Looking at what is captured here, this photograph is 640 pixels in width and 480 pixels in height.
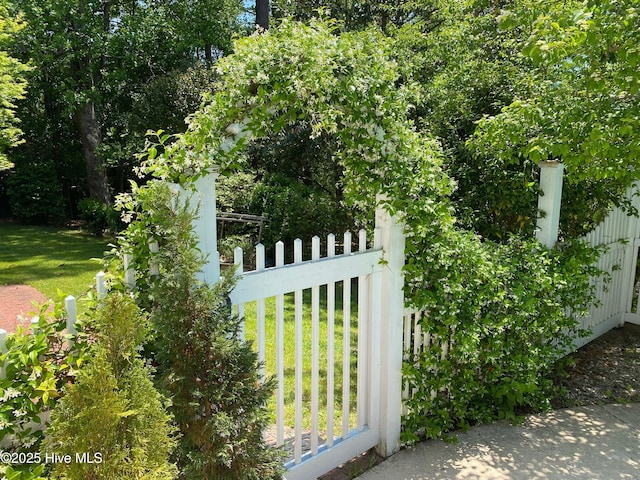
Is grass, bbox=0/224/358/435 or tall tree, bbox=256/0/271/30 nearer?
grass, bbox=0/224/358/435

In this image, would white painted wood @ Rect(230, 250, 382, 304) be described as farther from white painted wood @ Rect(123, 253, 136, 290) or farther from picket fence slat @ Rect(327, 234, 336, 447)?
white painted wood @ Rect(123, 253, 136, 290)

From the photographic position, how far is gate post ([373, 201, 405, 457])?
319 cm

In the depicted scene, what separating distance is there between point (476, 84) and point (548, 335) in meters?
2.55

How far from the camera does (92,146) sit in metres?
14.5

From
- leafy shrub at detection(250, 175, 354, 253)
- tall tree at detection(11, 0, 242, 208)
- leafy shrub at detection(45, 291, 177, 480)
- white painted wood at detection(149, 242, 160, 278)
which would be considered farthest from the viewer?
tall tree at detection(11, 0, 242, 208)

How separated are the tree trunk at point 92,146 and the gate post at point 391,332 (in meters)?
13.2

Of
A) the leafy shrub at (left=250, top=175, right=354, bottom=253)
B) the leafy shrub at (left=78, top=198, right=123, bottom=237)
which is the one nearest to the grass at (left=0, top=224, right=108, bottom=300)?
the leafy shrub at (left=78, top=198, right=123, bottom=237)

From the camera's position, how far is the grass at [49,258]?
8164mm

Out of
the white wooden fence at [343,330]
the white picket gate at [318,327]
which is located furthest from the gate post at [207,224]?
the white picket gate at [318,327]

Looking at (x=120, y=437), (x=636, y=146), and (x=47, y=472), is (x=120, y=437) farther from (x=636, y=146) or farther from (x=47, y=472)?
(x=636, y=146)

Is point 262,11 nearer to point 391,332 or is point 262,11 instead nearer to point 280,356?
point 391,332

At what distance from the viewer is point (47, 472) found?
5.79 ft

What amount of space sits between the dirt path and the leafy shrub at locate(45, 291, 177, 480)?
510 cm

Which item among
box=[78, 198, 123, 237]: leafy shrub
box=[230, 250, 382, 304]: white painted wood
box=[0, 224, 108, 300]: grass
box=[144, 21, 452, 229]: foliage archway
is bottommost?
box=[0, 224, 108, 300]: grass
